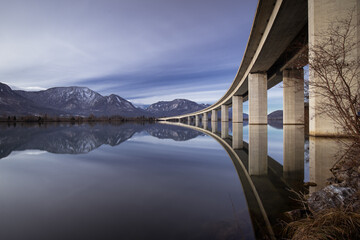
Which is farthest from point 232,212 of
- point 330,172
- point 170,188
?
point 330,172

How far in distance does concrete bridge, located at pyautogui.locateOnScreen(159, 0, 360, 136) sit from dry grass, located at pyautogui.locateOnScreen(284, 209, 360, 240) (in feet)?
6.54

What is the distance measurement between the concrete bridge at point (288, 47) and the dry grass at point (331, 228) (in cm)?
199

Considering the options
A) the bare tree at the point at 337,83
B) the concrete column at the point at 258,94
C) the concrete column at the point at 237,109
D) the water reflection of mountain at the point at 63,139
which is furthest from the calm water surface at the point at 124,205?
the concrete column at the point at 237,109

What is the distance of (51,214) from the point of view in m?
2.84

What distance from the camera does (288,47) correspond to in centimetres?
2006

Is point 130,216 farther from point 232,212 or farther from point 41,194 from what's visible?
point 41,194

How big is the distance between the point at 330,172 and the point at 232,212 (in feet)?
11.0

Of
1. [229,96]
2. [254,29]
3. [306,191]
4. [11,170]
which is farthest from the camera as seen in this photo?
[229,96]

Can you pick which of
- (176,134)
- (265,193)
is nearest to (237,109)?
(176,134)

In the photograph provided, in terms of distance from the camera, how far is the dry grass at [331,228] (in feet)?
6.33

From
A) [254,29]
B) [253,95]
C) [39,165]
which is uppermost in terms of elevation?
[254,29]

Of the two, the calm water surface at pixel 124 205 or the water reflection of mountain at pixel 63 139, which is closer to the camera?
the calm water surface at pixel 124 205

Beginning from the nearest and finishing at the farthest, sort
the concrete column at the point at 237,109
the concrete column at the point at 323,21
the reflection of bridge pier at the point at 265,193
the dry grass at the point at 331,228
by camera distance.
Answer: the dry grass at the point at 331,228 → the reflection of bridge pier at the point at 265,193 → the concrete column at the point at 323,21 → the concrete column at the point at 237,109

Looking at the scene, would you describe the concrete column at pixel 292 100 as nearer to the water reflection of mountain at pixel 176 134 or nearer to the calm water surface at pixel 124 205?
the water reflection of mountain at pixel 176 134
